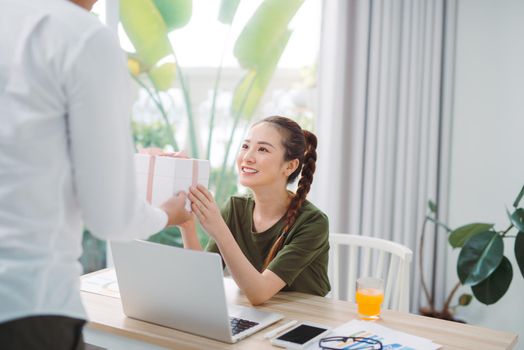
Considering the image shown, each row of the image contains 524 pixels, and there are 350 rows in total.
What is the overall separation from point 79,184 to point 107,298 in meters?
0.78

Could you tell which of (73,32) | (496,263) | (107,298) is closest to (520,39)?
(496,263)

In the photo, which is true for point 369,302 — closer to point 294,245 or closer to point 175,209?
point 294,245

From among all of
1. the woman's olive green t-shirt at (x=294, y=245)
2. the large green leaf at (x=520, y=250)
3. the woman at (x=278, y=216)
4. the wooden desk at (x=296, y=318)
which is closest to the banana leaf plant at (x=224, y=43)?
the woman at (x=278, y=216)

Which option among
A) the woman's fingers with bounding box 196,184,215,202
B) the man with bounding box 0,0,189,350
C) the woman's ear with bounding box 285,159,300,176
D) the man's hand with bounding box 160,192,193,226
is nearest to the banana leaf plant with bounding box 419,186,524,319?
the woman's ear with bounding box 285,159,300,176

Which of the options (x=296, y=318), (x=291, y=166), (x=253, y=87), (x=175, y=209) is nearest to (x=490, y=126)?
(x=253, y=87)

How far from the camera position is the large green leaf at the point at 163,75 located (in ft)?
10.7

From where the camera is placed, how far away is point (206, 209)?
148 cm

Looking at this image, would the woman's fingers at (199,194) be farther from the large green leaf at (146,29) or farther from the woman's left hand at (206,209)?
the large green leaf at (146,29)

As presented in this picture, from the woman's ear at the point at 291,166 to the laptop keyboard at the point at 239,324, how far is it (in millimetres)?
589

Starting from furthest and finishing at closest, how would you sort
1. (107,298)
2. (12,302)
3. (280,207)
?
(280,207), (107,298), (12,302)

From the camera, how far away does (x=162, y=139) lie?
14.1 ft

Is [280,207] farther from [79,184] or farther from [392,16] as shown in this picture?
[392,16]

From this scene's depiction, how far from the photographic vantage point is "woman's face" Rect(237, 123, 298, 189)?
1.83 m

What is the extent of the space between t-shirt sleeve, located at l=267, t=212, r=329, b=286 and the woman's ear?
0.17 m
